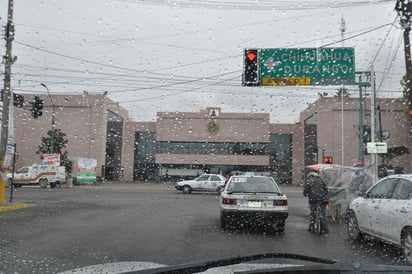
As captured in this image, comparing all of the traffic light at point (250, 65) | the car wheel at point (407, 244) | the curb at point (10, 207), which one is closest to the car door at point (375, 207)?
the car wheel at point (407, 244)

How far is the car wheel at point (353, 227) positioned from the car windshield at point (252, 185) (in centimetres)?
179

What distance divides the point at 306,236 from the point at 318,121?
35930mm

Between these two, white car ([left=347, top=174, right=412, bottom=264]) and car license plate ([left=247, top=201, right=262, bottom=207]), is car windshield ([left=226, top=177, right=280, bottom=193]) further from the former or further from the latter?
white car ([left=347, top=174, right=412, bottom=264])

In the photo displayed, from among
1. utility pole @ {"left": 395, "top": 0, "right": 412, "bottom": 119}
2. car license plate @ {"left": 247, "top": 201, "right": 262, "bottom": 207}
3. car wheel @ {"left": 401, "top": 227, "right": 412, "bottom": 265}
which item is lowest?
car wheel @ {"left": 401, "top": 227, "right": 412, "bottom": 265}

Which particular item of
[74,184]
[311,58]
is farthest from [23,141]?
[311,58]

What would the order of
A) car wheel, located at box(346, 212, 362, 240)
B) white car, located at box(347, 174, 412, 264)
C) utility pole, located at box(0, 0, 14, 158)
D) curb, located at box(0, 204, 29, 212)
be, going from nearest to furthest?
white car, located at box(347, 174, 412, 264) < car wheel, located at box(346, 212, 362, 240) < curb, located at box(0, 204, 29, 212) < utility pole, located at box(0, 0, 14, 158)

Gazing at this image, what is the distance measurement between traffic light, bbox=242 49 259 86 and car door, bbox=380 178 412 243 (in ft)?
20.7

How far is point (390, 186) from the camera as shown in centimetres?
719

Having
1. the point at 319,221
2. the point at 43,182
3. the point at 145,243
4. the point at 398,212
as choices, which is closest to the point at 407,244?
the point at 398,212

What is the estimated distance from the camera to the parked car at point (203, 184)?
2653 centimetres

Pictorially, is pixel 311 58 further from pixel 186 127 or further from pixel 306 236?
pixel 186 127

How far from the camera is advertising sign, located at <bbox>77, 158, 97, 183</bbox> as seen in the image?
36.0 meters

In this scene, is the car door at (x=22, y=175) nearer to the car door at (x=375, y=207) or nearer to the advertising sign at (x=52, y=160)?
the advertising sign at (x=52, y=160)

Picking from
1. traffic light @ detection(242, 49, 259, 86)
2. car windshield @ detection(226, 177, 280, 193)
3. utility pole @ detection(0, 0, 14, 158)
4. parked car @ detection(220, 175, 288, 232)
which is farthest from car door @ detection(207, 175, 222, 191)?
parked car @ detection(220, 175, 288, 232)
